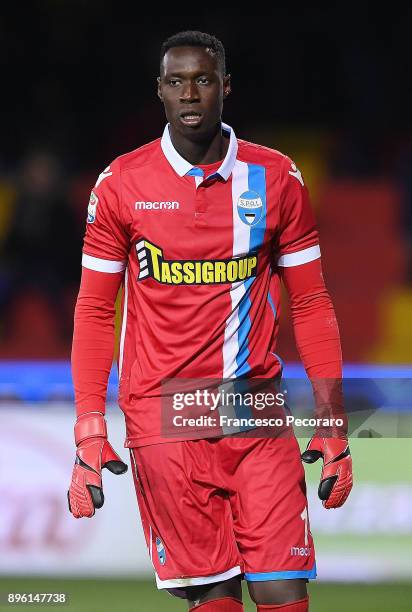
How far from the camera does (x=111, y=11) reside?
11.9m

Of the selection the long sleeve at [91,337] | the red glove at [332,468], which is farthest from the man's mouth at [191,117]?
the red glove at [332,468]

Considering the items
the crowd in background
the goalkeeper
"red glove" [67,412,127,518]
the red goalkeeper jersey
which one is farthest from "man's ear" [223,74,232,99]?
the crowd in background

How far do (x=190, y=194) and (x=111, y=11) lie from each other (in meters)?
8.54

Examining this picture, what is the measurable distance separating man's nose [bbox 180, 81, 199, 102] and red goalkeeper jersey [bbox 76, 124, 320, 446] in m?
0.19

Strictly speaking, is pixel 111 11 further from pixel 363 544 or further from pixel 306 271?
pixel 306 271

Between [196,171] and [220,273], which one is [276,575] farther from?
[196,171]

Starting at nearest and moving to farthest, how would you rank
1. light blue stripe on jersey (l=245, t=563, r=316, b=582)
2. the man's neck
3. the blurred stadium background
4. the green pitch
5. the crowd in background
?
light blue stripe on jersey (l=245, t=563, r=316, b=582), the man's neck, the green pitch, the blurred stadium background, the crowd in background

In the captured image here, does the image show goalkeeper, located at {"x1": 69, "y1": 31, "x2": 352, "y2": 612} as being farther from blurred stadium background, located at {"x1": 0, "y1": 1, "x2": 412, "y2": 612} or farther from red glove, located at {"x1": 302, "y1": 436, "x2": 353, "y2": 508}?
blurred stadium background, located at {"x1": 0, "y1": 1, "x2": 412, "y2": 612}

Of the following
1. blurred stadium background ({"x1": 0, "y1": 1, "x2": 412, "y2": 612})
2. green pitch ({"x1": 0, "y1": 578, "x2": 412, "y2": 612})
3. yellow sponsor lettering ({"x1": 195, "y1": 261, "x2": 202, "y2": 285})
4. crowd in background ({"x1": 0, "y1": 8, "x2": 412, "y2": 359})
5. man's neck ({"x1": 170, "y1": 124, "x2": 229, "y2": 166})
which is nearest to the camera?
yellow sponsor lettering ({"x1": 195, "y1": 261, "x2": 202, "y2": 285})

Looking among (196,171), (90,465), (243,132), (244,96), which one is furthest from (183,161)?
(244,96)

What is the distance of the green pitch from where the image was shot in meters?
5.37

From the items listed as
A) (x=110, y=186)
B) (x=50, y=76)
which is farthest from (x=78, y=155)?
(x=110, y=186)

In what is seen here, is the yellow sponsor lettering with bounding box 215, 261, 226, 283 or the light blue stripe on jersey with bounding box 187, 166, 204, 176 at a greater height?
the light blue stripe on jersey with bounding box 187, 166, 204, 176

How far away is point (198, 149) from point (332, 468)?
3.22ft
